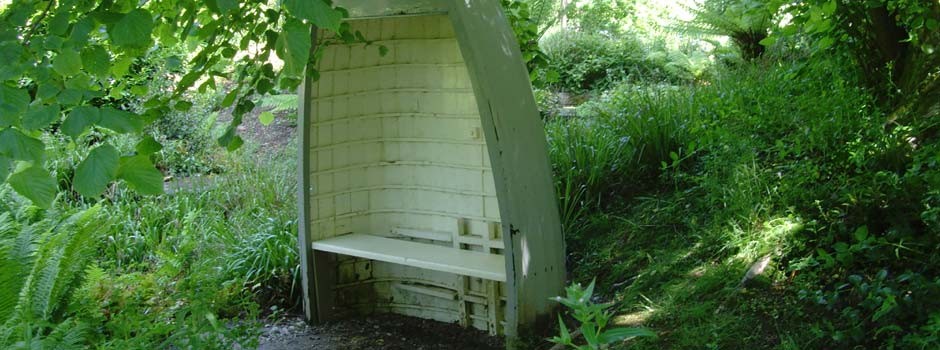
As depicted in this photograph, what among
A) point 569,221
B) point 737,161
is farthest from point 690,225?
point 569,221

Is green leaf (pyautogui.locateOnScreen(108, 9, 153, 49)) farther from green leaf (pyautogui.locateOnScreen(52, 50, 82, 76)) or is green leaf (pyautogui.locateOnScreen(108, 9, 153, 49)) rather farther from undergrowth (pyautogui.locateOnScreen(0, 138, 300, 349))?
undergrowth (pyautogui.locateOnScreen(0, 138, 300, 349))

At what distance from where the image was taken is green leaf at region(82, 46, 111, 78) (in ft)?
8.80

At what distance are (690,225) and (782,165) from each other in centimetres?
63

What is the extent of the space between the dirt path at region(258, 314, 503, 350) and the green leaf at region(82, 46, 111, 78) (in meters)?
2.93

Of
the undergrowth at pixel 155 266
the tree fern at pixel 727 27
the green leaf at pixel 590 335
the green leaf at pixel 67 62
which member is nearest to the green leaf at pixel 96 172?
the green leaf at pixel 67 62

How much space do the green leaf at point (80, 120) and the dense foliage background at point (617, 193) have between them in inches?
0.4

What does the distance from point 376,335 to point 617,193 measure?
195 cm

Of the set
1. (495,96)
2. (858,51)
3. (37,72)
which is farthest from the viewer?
→ (858,51)

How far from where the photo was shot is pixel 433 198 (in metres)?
5.63

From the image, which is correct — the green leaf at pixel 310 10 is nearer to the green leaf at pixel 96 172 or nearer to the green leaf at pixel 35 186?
the green leaf at pixel 96 172

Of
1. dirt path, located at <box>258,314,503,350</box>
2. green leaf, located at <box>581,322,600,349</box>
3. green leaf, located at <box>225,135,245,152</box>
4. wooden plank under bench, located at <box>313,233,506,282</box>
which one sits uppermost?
green leaf, located at <box>225,135,245,152</box>

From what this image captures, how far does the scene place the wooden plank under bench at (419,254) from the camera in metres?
4.69

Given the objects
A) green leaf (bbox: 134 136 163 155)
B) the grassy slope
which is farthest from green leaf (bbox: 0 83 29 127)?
the grassy slope

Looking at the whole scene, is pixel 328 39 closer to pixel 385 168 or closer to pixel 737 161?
pixel 385 168
